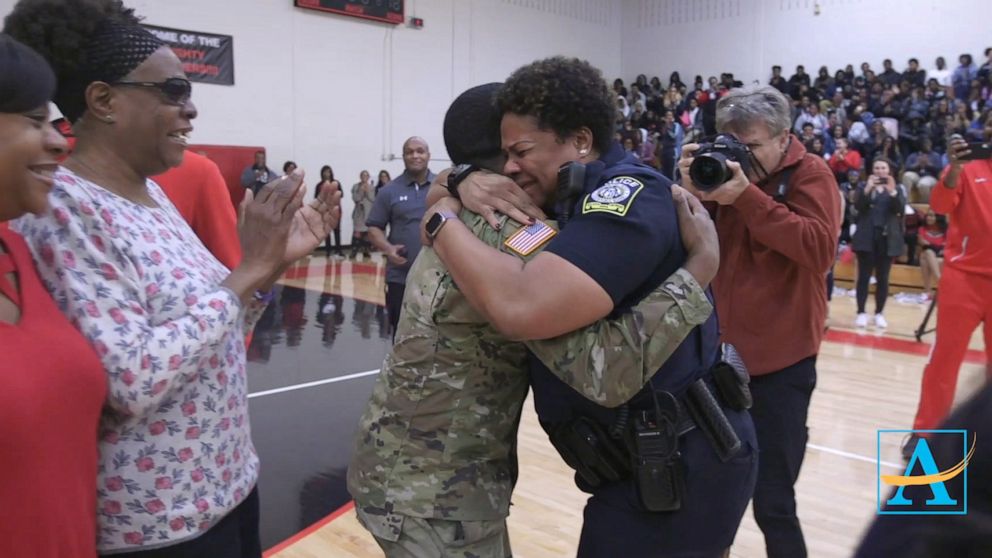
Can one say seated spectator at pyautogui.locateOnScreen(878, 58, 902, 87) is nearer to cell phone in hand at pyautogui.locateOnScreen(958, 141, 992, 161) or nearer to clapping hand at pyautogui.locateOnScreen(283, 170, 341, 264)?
cell phone in hand at pyautogui.locateOnScreen(958, 141, 992, 161)

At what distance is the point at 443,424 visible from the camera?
167 cm

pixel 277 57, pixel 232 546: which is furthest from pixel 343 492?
pixel 277 57

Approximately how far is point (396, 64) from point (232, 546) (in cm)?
1737

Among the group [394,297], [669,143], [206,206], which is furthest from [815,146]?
[206,206]

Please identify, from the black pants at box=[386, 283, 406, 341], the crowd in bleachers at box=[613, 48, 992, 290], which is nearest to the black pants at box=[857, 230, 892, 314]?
the crowd in bleachers at box=[613, 48, 992, 290]

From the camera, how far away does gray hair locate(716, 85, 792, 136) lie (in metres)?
2.62

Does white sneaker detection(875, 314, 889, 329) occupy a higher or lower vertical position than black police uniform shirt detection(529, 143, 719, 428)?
lower

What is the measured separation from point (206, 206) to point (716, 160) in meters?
1.56

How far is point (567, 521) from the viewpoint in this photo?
365cm

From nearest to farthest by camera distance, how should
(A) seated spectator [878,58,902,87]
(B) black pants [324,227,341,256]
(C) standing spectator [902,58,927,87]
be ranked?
(B) black pants [324,227,341,256] < (C) standing spectator [902,58,927,87] < (A) seated spectator [878,58,902,87]

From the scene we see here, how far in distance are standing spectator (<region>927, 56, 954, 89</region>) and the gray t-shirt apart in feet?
49.2

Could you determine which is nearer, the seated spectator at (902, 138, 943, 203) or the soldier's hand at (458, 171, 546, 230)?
the soldier's hand at (458, 171, 546, 230)

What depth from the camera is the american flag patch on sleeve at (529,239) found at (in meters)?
1.53

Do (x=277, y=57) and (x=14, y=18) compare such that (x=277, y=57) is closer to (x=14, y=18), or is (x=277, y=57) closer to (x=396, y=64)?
(x=396, y=64)
